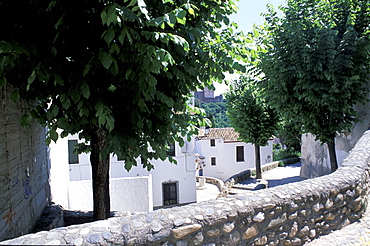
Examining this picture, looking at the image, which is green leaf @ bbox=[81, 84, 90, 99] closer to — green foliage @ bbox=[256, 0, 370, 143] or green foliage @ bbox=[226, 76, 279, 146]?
green foliage @ bbox=[256, 0, 370, 143]

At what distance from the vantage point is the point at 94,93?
3.37 m

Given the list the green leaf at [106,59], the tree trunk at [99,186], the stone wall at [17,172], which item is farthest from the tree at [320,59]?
the stone wall at [17,172]

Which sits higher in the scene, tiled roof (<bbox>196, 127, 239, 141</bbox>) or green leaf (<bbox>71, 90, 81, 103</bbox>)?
green leaf (<bbox>71, 90, 81, 103</bbox>)

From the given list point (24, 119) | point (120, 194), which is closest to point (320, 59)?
point (24, 119)

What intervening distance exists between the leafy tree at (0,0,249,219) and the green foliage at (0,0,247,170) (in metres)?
0.01

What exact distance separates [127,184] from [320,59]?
304 inches

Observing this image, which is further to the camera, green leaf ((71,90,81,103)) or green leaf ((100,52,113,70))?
green leaf ((71,90,81,103))

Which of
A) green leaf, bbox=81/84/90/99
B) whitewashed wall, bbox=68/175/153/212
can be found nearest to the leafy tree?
green leaf, bbox=81/84/90/99

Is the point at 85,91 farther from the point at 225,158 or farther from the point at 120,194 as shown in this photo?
the point at 225,158

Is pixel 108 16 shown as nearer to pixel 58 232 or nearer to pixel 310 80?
pixel 58 232

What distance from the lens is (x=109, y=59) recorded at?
9.29 feet

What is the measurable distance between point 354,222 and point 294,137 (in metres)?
19.2

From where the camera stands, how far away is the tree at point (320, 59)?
709 centimetres

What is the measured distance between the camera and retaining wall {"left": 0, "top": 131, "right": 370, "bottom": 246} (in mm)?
2398
